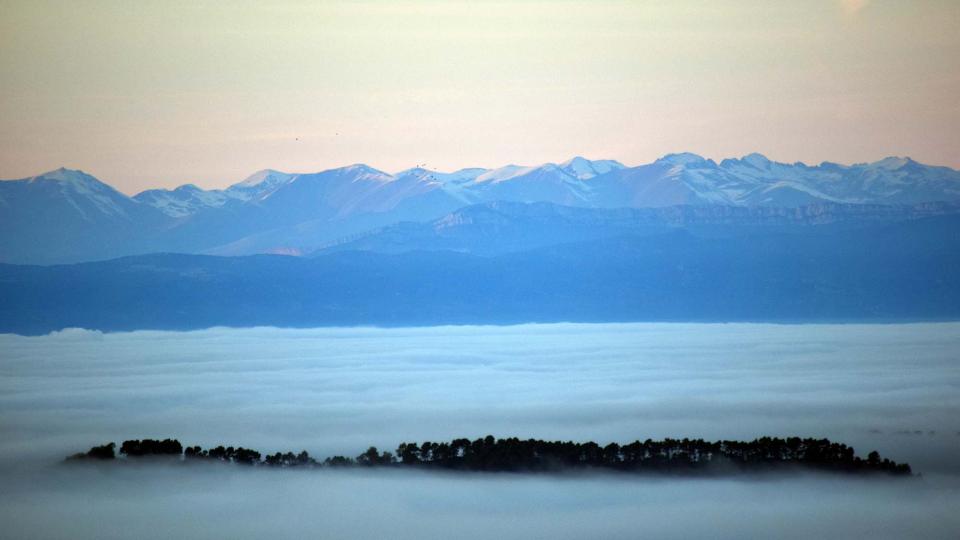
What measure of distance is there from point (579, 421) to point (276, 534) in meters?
71.1

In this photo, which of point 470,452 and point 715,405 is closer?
point 470,452

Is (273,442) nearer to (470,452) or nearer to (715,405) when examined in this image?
(470,452)

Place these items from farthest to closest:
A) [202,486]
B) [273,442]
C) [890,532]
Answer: [273,442]
[202,486]
[890,532]

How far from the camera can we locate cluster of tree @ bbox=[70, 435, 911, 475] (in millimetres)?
100188

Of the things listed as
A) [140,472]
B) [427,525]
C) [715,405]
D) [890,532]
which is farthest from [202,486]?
[715,405]

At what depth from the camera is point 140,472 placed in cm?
10700

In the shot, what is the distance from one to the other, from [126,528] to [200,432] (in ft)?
203

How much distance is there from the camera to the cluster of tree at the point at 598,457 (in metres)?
100

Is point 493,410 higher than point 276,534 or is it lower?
higher

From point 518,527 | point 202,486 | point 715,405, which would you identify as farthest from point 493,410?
point 518,527

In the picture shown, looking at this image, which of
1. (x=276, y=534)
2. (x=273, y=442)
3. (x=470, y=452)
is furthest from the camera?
(x=273, y=442)

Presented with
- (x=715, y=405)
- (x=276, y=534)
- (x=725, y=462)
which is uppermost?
(x=715, y=405)

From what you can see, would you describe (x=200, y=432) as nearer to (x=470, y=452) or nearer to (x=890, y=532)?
(x=470, y=452)

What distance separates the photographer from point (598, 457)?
343 ft
